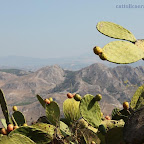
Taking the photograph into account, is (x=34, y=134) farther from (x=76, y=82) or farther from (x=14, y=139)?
(x=76, y=82)

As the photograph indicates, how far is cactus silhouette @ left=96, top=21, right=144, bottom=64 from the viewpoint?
5.03ft

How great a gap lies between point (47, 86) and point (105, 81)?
24.6m

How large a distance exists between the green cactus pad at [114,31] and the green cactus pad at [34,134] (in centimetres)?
89

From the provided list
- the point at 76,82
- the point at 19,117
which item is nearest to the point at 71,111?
the point at 19,117

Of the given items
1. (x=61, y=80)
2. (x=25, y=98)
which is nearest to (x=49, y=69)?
(x=61, y=80)

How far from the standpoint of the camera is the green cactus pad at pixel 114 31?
1.82 m

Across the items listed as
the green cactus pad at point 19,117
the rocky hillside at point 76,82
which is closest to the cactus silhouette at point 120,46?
the green cactus pad at point 19,117

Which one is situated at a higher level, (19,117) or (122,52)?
(122,52)

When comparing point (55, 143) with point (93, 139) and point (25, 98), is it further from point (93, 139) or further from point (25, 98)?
point (25, 98)

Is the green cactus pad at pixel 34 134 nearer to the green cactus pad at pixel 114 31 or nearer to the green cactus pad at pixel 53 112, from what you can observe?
the green cactus pad at pixel 53 112

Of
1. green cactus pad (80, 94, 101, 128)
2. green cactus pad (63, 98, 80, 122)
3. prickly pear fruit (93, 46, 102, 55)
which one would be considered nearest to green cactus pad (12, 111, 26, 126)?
green cactus pad (63, 98, 80, 122)

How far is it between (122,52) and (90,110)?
1.72ft

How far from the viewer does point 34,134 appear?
1411 millimetres

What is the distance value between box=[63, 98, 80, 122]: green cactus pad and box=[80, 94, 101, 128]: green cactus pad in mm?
232
